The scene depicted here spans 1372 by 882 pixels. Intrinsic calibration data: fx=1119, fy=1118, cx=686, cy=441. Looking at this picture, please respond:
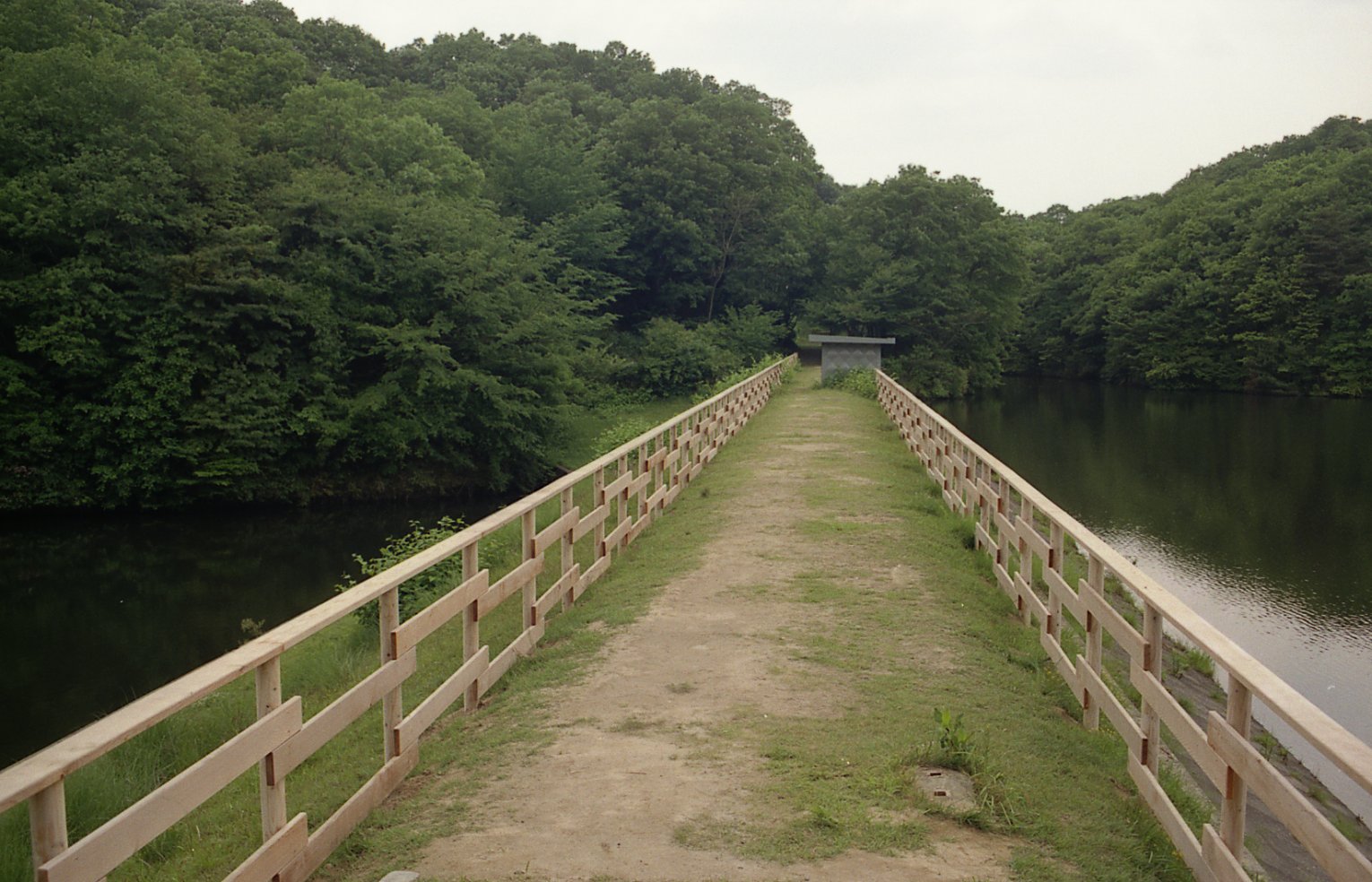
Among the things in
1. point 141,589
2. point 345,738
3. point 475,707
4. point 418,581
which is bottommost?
point 141,589

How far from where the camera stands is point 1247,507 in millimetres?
23781

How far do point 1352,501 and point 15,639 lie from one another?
25.7 m

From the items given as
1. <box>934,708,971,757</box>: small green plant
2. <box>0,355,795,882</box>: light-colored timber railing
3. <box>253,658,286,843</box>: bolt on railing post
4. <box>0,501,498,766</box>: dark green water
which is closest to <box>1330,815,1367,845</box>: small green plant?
<box>934,708,971,757</box>: small green plant

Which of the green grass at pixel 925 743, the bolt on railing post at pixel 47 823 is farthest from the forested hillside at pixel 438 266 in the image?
the bolt on railing post at pixel 47 823

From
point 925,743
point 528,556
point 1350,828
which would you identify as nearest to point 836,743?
point 925,743

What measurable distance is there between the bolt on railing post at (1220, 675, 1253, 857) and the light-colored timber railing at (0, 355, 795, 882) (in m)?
3.14

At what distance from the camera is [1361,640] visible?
14.4 meters

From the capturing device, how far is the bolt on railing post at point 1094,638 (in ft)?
18.7

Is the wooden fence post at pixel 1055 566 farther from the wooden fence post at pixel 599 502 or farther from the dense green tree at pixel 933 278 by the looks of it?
the dense green tree at pixel 933 278

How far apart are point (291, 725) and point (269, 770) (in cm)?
16

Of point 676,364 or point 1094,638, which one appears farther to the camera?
point 676,364

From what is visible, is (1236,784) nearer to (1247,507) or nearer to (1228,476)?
(1247,507)

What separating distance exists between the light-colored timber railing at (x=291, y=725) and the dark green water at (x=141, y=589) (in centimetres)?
793

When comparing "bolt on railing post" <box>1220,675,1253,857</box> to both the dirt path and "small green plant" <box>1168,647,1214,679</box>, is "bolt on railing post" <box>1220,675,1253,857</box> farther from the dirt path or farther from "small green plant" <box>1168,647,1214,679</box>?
"small green plant" <box>1168,647,1214,679</box>
